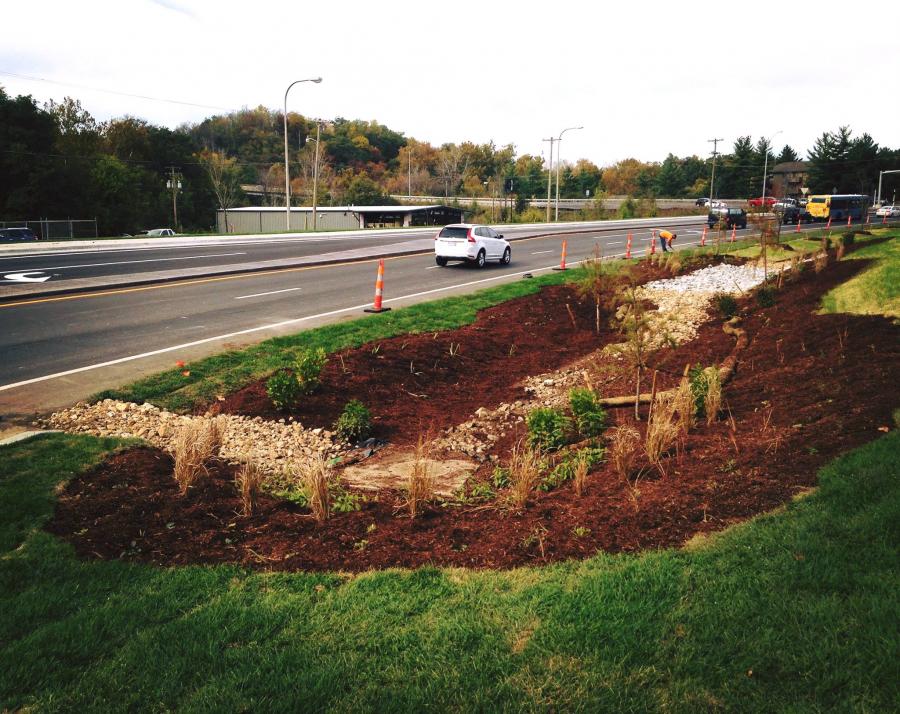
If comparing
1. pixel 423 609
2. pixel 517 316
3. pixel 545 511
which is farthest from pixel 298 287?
pixel 423 609

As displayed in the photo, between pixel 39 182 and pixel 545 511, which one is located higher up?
pixel 39 182

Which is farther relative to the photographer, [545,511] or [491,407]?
[491,407]

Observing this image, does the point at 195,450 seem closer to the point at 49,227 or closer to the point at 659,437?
the point at 659,437

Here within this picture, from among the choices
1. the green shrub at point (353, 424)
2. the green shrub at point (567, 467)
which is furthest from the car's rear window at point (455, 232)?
the green shrub at point (567, 467)

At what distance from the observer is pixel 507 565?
4.58m

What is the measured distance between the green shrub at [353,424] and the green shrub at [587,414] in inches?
94.6

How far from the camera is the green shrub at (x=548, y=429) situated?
7.32 meters

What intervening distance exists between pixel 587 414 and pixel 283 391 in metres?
3.64

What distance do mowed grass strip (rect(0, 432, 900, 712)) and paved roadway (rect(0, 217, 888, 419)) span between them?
16.8 feet

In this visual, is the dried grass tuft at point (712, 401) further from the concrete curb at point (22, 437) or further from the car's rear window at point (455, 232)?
the car's rear window at point (455, 232)

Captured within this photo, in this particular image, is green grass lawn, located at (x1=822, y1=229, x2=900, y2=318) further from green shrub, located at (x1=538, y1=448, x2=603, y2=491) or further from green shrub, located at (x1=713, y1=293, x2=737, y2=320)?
green shrub, located at (x1=538, y1=448, x2=603, y2=491)

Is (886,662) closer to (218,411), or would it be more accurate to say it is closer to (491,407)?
(491,407)

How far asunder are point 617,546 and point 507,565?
30.8 inches

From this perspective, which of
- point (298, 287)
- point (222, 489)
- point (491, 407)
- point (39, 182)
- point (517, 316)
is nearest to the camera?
point (222, 489)
